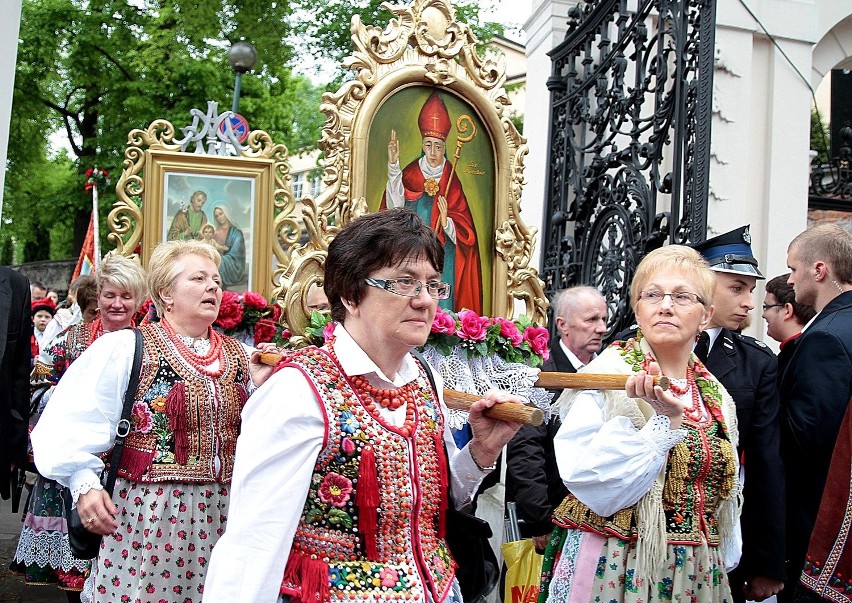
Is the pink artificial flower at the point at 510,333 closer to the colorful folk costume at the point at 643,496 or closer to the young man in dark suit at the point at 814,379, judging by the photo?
the young man in dark suit at the point at 814,379

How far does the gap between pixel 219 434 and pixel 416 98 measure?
98.5 inches

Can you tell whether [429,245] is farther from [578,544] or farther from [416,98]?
[416,98]

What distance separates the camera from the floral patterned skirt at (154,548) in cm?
371

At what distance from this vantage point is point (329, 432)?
7.76ft

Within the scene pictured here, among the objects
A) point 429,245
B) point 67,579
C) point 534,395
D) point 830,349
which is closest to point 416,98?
point 534,395

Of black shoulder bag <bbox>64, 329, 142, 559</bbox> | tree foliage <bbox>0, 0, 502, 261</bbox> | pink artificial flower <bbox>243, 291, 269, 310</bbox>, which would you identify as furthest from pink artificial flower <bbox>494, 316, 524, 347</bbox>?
tree foliage <bbox>0, 0, 502, 261</bbox>

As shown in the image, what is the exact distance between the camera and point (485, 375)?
15.6 feet

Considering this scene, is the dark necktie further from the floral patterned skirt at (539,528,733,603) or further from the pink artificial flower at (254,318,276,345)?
the pink artificial flower at (254,318,276,345)

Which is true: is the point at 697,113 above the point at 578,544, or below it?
above

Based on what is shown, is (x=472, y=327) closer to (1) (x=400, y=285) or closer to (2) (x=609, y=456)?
(2) (x=609, y=456)

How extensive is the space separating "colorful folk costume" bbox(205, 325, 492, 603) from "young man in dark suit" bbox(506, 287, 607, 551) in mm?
1792

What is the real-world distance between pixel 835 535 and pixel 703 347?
871 mm

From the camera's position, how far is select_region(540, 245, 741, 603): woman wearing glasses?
10.2ft

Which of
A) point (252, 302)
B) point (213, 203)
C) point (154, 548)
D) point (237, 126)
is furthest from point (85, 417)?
point (237, 126)
